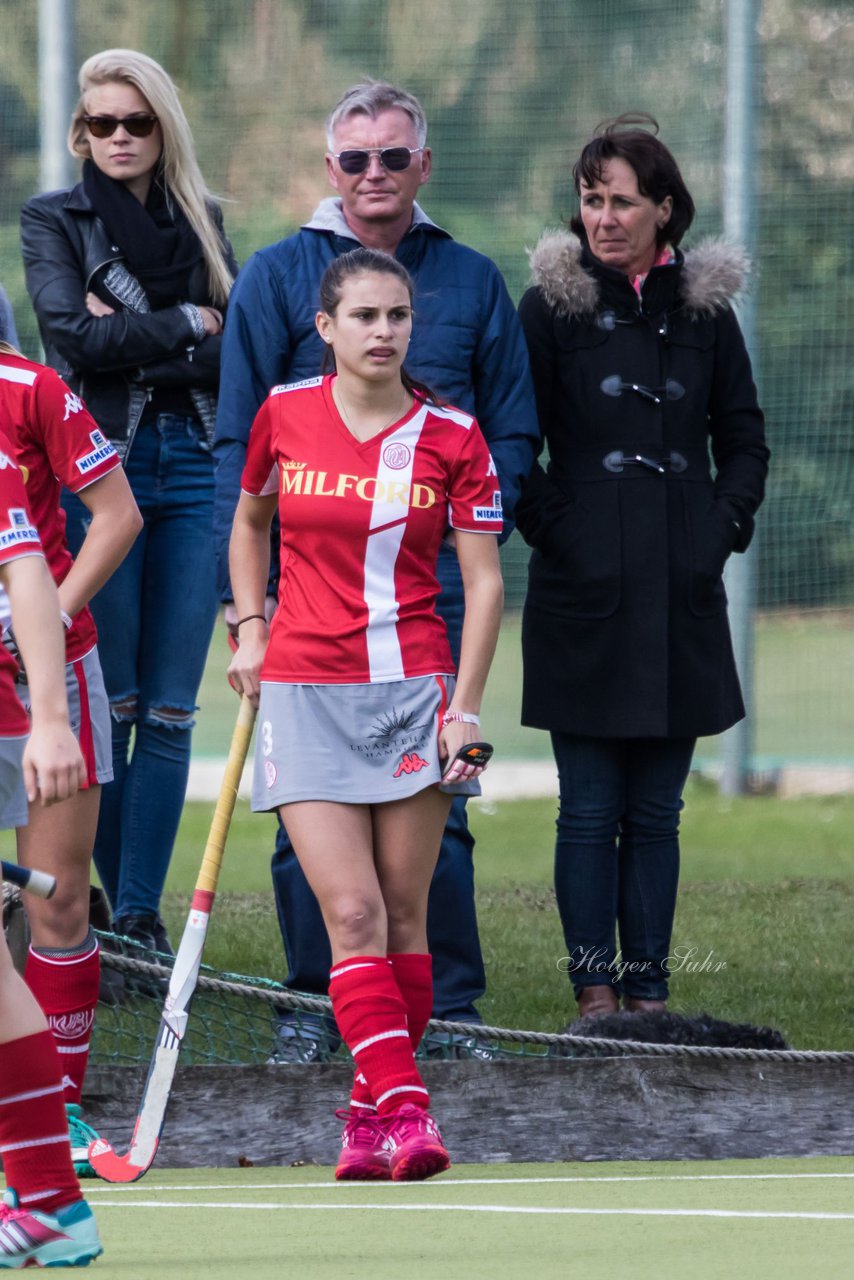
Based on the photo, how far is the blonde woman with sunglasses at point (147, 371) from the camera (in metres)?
5.62

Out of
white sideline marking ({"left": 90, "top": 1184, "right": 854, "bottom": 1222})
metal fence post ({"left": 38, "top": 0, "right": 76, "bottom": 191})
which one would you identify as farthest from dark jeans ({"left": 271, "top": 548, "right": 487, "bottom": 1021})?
metal fence post ({"left": 38, "top": 0, "right": 76, "bottom": 191})

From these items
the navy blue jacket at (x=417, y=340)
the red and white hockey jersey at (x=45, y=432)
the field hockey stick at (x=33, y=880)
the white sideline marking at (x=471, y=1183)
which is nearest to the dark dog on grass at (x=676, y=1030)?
the white sideline marking at (x=471, y=1183)

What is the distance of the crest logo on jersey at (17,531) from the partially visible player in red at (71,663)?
1.90 feet

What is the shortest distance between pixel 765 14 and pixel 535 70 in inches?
43.4

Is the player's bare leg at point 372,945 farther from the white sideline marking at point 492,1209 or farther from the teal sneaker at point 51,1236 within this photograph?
the teal sneaker at point 51,1236

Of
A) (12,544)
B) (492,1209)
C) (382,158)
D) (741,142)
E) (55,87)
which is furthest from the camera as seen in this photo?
(741,142)

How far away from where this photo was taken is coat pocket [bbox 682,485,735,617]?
5477 mm

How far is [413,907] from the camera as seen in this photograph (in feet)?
14.7

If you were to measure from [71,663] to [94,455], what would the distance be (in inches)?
16.0

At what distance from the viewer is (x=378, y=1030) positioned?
4.28 meters

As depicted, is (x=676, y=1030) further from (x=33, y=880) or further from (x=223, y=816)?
(x=33, y=880)

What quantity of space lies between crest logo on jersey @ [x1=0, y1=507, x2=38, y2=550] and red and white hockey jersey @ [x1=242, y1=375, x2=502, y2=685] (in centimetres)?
92

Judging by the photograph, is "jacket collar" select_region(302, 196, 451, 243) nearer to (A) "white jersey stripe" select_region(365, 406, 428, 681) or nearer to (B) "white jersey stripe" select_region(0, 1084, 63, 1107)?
(A) "white jersey stripe" select_region(365, 406, 428, 681)

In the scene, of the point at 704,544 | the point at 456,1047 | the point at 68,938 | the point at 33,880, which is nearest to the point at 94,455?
the point at 68,938
